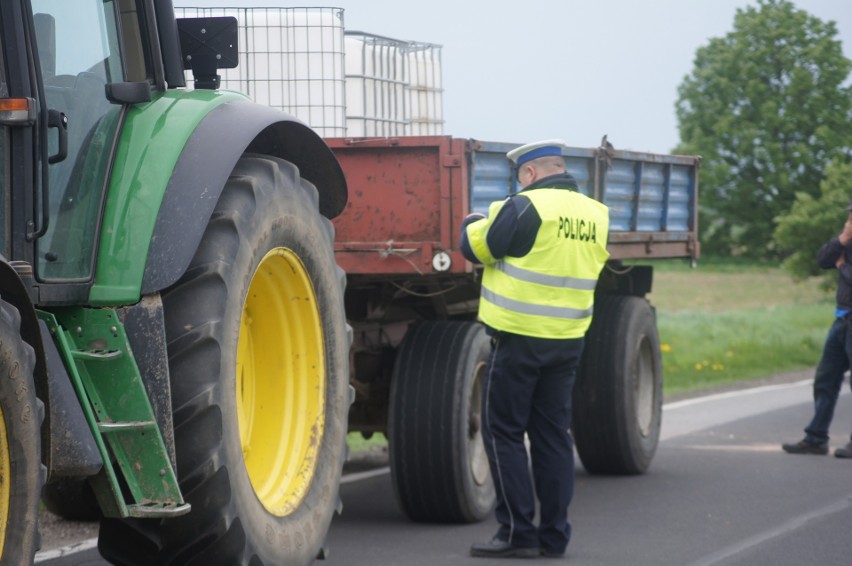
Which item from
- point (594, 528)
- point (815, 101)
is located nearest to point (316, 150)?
point (594, 528)

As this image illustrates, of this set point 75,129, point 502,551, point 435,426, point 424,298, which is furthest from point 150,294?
point 424,298

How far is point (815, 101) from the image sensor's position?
6412 centimetres

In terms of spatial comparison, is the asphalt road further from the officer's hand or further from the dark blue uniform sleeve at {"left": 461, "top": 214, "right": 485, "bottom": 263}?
the officer's hand

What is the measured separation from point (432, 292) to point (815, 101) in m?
59.1

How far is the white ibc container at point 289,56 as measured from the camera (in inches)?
293

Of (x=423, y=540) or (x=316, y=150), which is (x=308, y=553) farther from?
(x=423, y=540)

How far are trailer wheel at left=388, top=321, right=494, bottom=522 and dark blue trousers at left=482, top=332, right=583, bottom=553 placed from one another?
2.12 feet

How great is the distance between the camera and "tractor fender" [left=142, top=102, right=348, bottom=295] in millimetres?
4449

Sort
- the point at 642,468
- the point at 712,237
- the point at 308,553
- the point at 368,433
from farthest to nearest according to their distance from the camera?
the point at 712,237 < the point at 642,468 < the point at 368,433 < the point at 308,553

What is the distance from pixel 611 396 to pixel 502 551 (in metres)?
2.73

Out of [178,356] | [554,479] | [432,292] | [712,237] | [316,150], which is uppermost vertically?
[316,150]

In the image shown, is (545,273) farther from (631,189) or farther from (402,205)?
(631,189)

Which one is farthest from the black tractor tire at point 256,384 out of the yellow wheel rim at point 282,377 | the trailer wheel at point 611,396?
the trailer wheel at point 611,396

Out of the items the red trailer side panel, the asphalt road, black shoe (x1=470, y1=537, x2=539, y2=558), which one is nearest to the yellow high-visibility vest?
the red trailer side panel
